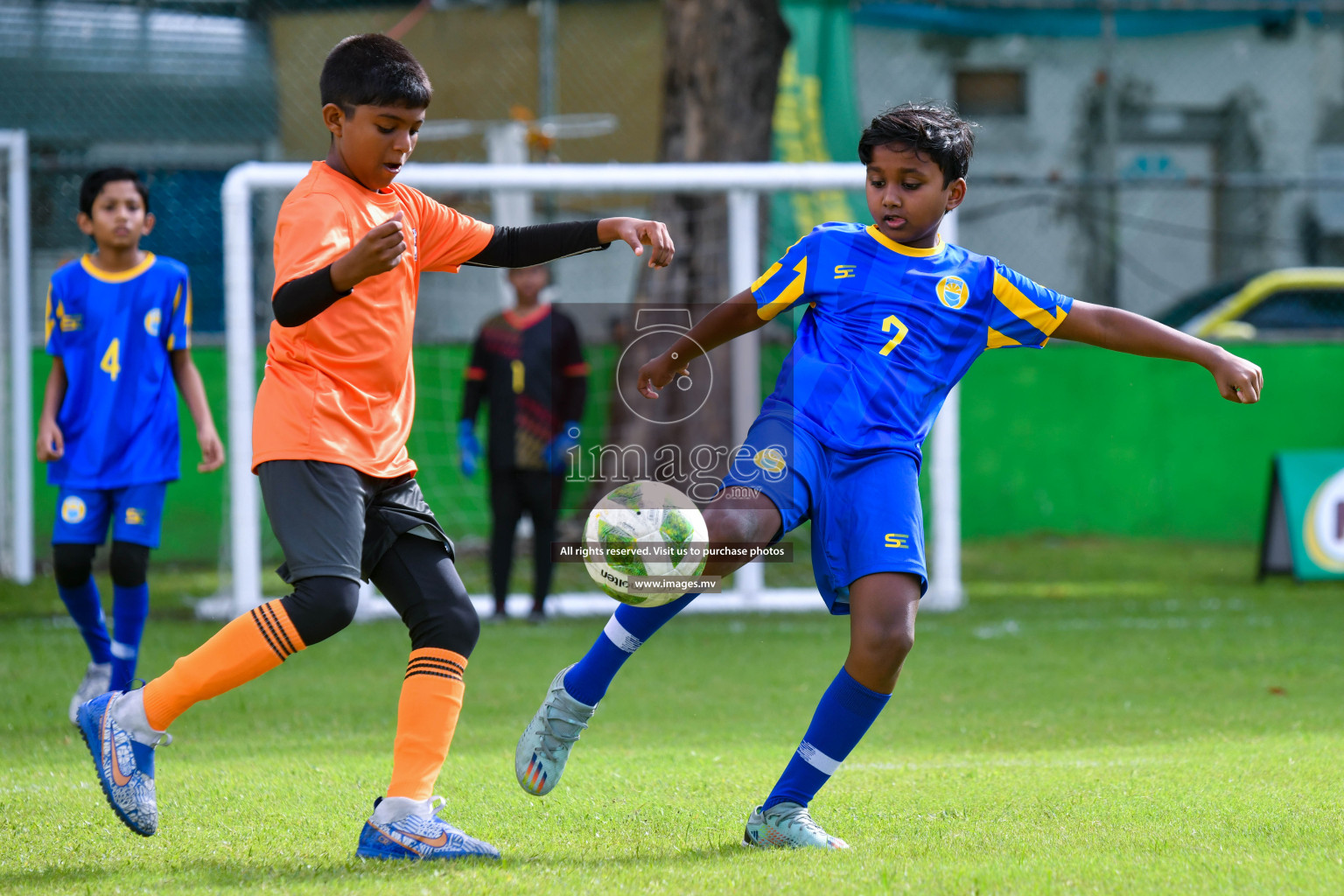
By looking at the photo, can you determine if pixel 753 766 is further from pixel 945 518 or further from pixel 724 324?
pixel 945 518

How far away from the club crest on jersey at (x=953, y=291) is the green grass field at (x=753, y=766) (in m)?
1.24

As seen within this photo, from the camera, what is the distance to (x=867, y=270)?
3395mm

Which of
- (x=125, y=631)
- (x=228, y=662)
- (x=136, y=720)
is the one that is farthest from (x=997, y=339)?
(x=125, y=631)

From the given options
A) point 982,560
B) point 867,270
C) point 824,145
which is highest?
point 824,145

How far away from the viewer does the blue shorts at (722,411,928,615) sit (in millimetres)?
3182

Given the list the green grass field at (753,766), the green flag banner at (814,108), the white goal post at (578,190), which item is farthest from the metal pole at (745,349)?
the green flag banner at (814,108)

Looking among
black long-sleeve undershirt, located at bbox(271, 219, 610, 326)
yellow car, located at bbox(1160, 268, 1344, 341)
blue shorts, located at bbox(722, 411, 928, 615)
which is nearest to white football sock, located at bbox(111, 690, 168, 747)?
black long-sleeve undershirt, located at bbox(271, 219, 610, 326)

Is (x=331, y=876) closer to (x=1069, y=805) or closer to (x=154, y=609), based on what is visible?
(x=1069, y=805)

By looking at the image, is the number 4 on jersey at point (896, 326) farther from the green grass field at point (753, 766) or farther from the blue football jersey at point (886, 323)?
the green grass field at point (753, 766)

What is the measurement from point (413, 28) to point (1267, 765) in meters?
11.7

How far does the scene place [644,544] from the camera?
3.21 metres

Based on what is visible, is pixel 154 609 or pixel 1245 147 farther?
pixel 1245 147

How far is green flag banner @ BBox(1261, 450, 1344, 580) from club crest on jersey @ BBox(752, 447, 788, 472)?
6.69m

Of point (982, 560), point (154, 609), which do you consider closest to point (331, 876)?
point (154, 609)
